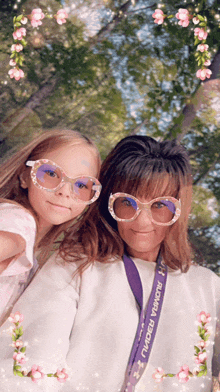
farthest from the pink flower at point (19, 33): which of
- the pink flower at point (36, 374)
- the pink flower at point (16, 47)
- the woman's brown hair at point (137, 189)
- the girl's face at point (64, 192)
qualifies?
the pink flower at point (36, 374)

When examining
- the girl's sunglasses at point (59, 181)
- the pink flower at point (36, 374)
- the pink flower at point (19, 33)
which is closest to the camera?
the pink flower at point (36, 374)

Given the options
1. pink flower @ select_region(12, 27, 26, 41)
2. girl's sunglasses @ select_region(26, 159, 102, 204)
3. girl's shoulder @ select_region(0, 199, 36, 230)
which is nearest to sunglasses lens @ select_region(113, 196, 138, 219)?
girl's sunglasses @ select_region(26, 159, 102, 204)

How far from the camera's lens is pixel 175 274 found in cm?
204

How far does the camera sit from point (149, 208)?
1.82 meters

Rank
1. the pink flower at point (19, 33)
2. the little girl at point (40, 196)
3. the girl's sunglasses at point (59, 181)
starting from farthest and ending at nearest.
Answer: the pink flower at point (19, 33) → the girl's sunglasses at point (59, 181) → the little girl at point (40, 196)

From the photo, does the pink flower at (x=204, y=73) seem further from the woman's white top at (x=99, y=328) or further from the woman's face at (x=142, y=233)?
the woman's white top at (x=99, y=328)

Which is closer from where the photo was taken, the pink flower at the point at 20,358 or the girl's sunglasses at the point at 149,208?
the pink flower at the point at 20,358

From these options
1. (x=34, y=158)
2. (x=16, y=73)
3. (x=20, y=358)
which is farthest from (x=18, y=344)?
(x=16, y=73)

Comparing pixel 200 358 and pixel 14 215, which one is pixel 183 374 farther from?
pixel 14 215

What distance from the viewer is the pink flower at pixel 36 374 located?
162 cm

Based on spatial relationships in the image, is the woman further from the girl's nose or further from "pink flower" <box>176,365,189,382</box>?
the girl's nose

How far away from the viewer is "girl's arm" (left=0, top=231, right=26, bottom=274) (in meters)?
1.64

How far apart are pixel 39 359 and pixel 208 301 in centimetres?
92

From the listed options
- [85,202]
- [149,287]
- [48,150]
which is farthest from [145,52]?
[149,287]
